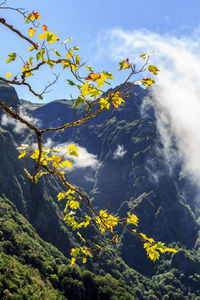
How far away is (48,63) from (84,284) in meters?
102

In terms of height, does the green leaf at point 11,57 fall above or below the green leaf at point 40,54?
below

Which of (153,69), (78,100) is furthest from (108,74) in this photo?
(153,69)

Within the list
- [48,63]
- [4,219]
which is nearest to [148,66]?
[48,63]

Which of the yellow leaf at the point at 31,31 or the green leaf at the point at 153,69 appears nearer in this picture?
the green leaf at the point at 153,69

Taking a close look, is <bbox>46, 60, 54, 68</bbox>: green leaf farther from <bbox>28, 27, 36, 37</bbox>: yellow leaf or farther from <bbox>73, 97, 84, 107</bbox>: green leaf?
<bbox>73, 97, 84, 107</bbox>: green leaf

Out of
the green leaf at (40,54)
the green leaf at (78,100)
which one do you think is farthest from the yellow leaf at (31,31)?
the green leaf at (78,100)

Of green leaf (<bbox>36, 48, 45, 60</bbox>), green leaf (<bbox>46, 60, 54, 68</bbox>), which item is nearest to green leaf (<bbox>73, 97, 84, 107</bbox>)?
green leaf (<bbox>46, 60, 54, 68</bbox>)

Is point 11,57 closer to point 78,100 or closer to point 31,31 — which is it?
point 31,31

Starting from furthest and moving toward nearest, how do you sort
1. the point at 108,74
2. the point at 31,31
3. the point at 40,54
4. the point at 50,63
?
the point at 31,31
the point at 50,63
the point at 40,54
the point at 108,74

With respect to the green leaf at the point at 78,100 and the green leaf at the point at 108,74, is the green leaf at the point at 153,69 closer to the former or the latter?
the green leaf at the point at 108,74

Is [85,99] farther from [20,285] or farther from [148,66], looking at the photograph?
[20,285]

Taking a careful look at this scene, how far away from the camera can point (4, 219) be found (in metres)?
167

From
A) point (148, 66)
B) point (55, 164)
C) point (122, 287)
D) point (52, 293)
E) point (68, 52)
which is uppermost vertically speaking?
point (122, 287)

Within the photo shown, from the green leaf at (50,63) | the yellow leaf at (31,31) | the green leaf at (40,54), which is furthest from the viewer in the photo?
the yellow leaf at (31,31)
